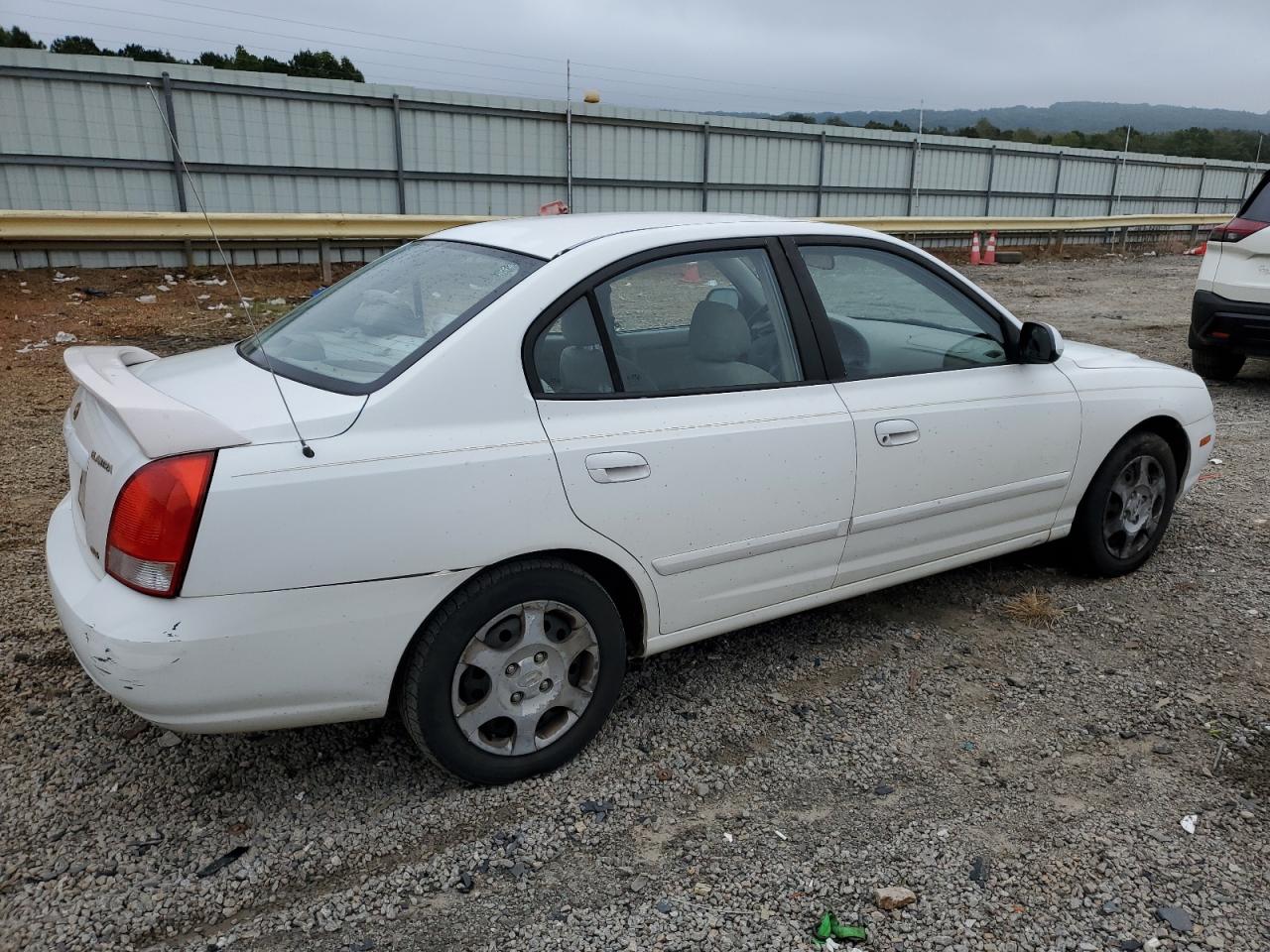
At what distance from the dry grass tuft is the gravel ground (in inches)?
0.6

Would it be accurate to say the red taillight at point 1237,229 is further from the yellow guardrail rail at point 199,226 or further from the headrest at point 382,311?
the headrest at point 382,311

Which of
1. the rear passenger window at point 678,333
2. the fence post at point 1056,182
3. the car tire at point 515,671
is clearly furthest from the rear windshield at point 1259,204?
the fence post at point 1056,182

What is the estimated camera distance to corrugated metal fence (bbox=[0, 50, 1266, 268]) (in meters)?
12.1

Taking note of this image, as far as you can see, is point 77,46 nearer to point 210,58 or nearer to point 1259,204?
point 210,58

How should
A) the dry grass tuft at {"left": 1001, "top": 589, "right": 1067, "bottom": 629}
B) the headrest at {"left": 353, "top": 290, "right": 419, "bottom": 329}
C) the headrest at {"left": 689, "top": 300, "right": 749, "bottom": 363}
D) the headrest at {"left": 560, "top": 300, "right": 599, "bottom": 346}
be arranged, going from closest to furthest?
1. the headrest at {"left": 560, "top": 300, "right": 599, "bottom": 346}
2. the headrest at {"left": 353, "top": 290, "right": 419, "bottom": 329}
3. the headrest at {"left": 689, "top": 300, "right": 749, "bottom": 363}
4. the dry grass tuft at {"left": 1001, "top": 589, "right": 1067, "bottom": 629}

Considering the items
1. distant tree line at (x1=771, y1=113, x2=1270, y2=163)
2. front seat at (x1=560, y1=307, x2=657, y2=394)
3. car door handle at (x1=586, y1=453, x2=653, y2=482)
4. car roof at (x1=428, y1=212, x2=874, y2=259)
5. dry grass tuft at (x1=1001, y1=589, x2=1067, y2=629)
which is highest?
distant tree line at (x1=771, y1=113, x2=1270, y2=163)

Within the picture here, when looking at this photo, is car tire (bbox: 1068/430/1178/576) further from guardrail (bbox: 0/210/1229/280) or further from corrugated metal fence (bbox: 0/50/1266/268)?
corrugated metal fence (bbox: 0/50/1266/268)

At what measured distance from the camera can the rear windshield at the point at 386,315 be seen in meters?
2.81

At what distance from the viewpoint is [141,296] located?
11242mm

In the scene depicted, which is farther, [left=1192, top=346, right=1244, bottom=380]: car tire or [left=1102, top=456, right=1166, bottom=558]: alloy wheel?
[left=1192, top=346, right=1244, bottom=380]: car tire

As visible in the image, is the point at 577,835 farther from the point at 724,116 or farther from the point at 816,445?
the point at 724,116

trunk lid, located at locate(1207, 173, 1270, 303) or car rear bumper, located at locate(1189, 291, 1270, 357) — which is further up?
trunk lid, located at locate(1207, 173, 1270, 303)

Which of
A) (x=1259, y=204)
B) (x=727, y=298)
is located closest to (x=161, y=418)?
(x=727, y=298)

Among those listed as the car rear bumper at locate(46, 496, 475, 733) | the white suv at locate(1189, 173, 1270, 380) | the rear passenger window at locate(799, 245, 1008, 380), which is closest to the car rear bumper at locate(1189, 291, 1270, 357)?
the white suv at locate(1189, 173, 1270, 380)
